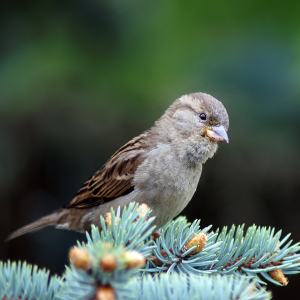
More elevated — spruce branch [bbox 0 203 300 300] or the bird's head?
the bird's head

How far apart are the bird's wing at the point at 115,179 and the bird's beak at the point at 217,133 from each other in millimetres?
392

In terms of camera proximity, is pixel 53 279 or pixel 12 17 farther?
pixel 12 17

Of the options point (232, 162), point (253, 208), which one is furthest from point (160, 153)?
point (253, 208)

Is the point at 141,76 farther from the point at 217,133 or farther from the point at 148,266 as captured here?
the point at 148,266

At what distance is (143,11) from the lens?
2.47 m

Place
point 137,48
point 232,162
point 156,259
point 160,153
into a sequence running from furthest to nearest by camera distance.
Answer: point 232,162 → point 137,48 → point 160,153 → point 156,259

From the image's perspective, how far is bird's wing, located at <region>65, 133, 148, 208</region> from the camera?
82.4 inches

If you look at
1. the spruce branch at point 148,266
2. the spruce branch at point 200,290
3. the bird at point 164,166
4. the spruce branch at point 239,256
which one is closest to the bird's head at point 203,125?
the bird at point 164,166

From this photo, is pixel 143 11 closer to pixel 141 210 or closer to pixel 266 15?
pixel 266 15

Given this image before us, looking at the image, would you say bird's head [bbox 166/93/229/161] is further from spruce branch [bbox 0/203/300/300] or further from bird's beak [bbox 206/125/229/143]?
spruce branch [bbox 0/203/300/300]

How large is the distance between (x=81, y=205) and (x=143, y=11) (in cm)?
136

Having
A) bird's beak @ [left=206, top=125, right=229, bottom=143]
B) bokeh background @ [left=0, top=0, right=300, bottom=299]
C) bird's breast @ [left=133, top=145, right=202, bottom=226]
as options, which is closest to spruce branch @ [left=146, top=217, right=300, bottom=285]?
bird's breast @ [left=133, top=145, right=202, bottom=226]

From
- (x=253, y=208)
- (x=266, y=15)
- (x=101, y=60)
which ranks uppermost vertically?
(x=266, y=15)

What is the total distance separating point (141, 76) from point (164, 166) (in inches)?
28.2
